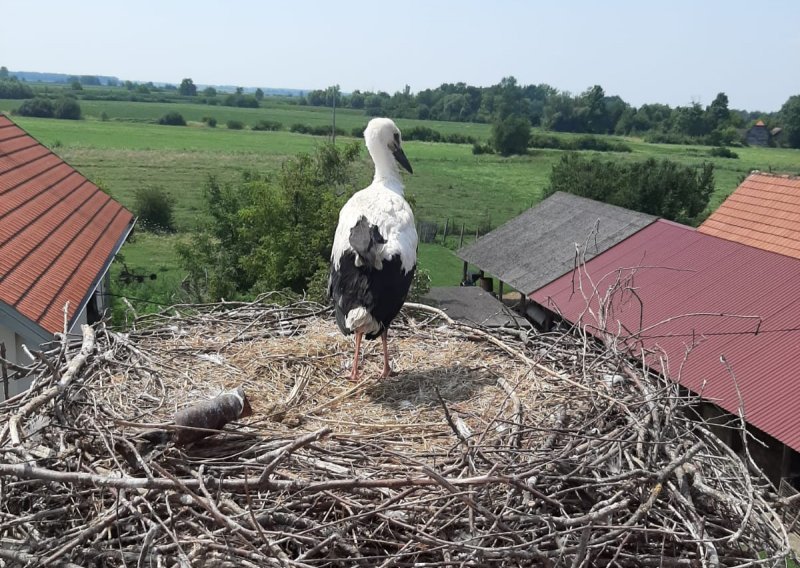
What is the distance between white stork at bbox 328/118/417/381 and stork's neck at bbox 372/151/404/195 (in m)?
0.37

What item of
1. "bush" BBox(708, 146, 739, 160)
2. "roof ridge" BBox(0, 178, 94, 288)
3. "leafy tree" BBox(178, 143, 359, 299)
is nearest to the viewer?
"roof ridge" BBox(0, 178, 94, 288)

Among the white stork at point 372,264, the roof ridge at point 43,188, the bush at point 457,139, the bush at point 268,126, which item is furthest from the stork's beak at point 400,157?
the bush at point 268,126

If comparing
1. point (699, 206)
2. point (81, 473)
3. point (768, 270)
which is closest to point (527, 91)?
point (699, 206)

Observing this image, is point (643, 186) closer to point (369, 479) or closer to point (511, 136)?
point (369, 479)

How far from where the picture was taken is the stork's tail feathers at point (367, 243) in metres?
A: 4.84

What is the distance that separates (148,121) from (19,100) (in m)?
28.8

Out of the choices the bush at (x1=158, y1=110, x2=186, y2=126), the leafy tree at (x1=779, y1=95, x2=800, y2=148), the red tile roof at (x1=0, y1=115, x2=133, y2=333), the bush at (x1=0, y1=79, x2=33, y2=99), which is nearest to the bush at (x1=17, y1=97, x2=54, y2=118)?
the bush at (x1=158, y1=110, x2=186, y2=126)

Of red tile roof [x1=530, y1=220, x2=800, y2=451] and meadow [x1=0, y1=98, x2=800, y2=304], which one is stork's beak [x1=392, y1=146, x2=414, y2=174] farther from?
meadow [x1=0, y1=98, x2=800, y2=304]

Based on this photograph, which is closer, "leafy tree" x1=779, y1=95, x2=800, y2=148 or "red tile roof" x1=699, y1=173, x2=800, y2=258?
"red tile roof" x1=699, y1=173, x2=800, y2=258

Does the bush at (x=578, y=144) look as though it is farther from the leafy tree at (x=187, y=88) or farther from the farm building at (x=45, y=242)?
the leafy tree at (x=187, y=88)

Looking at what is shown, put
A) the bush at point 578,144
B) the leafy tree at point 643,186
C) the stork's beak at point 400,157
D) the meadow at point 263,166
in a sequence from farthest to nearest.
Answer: the bush at point 578,144 < the meadow at point 263,166 < the leafy tree at point 643,186 < the stork's beak at point 400,157

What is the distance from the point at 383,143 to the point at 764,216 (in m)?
11.3

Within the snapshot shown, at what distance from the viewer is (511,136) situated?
7281 centimetres

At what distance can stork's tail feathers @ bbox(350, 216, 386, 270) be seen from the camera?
4836mm
